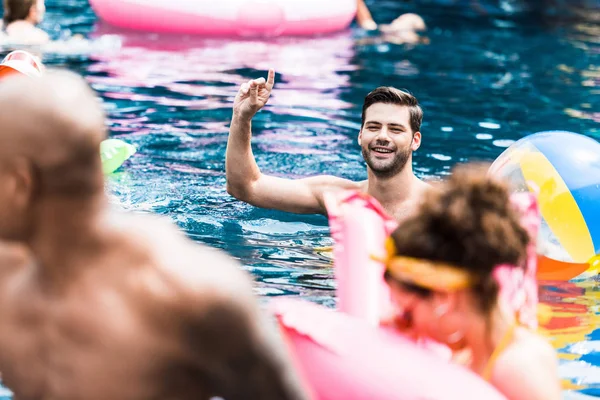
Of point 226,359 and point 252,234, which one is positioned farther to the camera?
point 252,234

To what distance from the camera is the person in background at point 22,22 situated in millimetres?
10305

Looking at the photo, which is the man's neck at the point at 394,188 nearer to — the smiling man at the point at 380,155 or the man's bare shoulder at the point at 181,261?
the smiling man at the point at 380,155

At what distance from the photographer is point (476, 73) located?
35.0 feet

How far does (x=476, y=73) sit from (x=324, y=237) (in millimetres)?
5328

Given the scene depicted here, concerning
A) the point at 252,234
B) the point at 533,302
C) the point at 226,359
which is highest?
the point at 226,359

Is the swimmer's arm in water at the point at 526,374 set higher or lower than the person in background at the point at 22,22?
lower

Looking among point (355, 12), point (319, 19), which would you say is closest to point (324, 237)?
point (319, 19)

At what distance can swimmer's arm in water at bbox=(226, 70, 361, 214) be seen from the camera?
16.5ft

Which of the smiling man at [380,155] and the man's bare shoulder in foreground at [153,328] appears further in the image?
the smiling man at [380,155]

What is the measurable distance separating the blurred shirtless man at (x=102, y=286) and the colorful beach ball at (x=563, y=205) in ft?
9.87

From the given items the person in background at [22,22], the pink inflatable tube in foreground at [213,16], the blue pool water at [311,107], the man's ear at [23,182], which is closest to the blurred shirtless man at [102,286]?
the man's ear at [23,182]

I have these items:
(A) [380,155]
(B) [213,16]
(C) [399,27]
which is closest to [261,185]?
(A) [380,155]

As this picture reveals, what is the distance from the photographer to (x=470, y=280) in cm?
242

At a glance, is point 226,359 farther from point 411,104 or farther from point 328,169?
point 328,169
